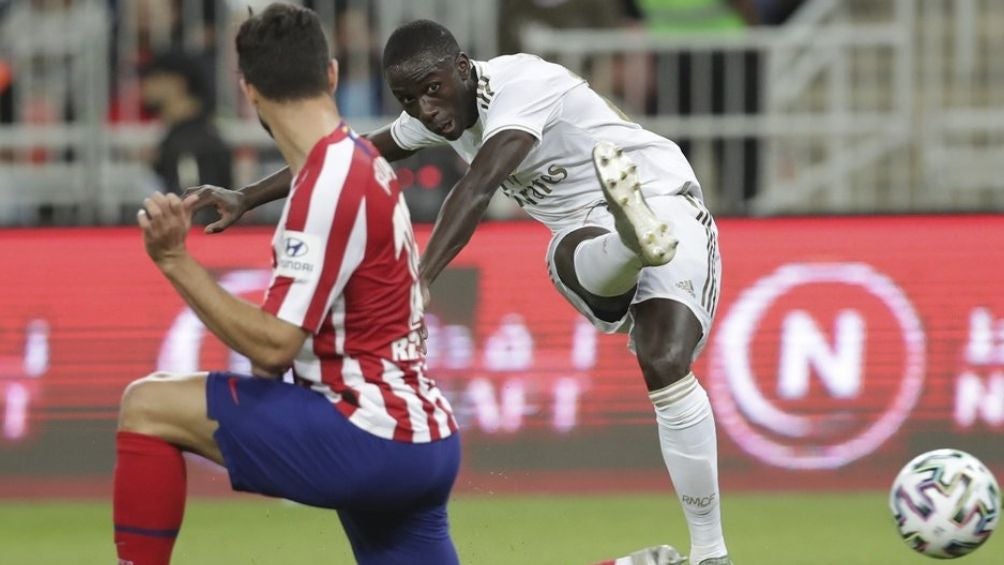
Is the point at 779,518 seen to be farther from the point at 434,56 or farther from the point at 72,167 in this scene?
the point at 72,167

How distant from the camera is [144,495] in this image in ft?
15.3

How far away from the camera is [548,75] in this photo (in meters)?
6.34

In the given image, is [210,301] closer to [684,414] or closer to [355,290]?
[355,290]

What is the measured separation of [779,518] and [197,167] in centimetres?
438

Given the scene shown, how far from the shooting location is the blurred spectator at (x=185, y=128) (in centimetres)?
1103

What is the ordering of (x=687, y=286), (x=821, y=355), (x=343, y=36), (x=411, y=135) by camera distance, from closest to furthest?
(x=687, y=286) → (x=411, y=135) → (x=821, y=355) → (x=343, y=36)

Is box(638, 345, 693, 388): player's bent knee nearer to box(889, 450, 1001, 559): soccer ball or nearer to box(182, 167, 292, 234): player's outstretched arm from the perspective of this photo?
box(889, 450, 1001, 559): soccer ball

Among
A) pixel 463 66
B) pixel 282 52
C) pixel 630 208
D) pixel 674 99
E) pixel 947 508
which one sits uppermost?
pixel 282 52

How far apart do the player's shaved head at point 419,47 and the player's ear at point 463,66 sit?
4 cm

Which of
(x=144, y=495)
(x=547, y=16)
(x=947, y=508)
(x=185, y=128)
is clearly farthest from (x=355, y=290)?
(x=547, y=16)

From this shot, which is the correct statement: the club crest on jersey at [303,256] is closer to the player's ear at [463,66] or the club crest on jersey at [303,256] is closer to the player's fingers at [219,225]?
the player's fingers at [219,225]

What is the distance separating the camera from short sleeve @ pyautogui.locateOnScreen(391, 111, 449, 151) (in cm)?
666

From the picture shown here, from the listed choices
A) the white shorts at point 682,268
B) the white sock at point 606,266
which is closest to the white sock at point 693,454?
the white shorts at point 682,268

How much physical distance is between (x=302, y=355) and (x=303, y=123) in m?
0.60
